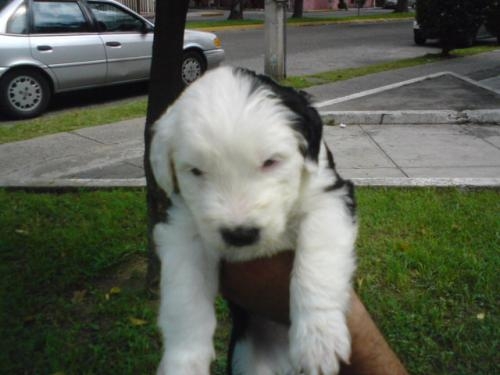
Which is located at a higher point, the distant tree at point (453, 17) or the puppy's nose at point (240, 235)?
the distant tree at point (453, 17)

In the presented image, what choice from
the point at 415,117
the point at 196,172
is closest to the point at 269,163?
the point at 196,172

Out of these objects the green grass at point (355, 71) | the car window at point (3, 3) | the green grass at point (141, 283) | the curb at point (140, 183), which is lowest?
the green grass at point (141, 283)

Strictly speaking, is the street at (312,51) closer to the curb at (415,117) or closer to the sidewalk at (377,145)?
the sidewalk at (377,145)

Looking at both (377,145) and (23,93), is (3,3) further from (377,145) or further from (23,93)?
(377,145)

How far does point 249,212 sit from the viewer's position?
2.01 meters

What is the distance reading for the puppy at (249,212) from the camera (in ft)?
6.77

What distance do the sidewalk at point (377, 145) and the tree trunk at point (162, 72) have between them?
205 cm

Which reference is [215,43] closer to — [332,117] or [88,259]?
[332,117]

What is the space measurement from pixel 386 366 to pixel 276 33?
10.1m

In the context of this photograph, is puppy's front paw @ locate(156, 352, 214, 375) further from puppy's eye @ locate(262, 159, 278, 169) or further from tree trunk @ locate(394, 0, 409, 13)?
tree trunk @ locate(394, 0, 409, 13)

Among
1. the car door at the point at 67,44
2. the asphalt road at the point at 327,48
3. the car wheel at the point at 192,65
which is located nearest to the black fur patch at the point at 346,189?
the car door at the point at 67,44

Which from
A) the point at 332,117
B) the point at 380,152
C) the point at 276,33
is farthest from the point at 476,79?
the point at 380,152

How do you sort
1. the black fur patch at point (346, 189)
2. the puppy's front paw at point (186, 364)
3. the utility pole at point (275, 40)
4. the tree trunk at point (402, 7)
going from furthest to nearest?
1. the tree trunk at point (402, 7)
2. the utility pole at point (275, 40)
3. the black fur patch at point (346, 189)
4. the puppy's front paw at point (186, 364)

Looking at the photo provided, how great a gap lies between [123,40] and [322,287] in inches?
363
